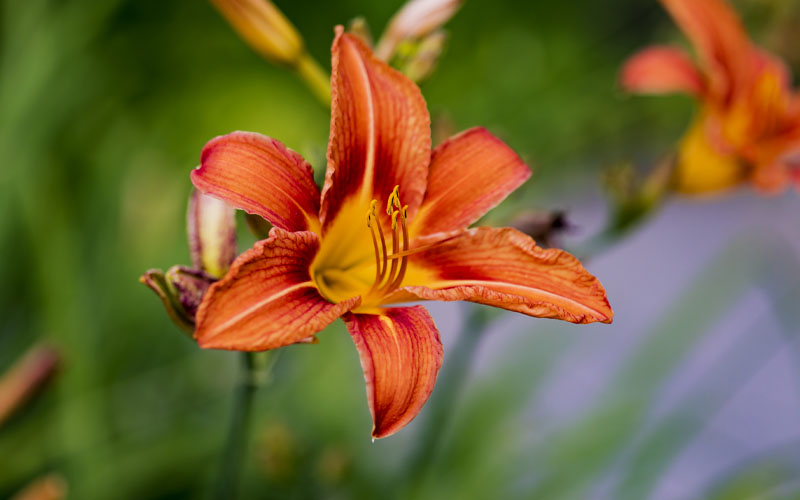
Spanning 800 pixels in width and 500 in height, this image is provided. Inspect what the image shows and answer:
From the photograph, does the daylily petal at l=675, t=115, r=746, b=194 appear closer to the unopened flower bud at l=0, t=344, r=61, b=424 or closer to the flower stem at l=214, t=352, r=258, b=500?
the flower stem at l=214, t=352, r=258, b=500

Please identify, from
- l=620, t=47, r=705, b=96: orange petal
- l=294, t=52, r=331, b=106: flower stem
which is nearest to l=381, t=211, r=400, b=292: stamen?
l=294, t=52, r=331, b=106: flower stem

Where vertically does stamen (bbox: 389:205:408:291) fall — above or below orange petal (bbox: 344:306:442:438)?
above

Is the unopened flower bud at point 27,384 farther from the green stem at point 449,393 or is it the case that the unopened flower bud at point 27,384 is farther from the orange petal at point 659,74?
the orange petal at point 659,74

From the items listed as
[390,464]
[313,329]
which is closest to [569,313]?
[313,329]

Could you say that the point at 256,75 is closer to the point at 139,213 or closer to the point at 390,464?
the point at 139,213

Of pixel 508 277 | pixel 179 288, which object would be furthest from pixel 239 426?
pixel 508 277

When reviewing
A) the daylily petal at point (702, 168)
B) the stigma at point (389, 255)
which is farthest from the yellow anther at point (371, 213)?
the daylily petal at point (702, 168)
